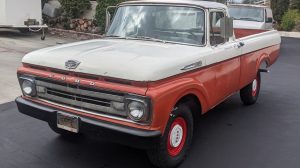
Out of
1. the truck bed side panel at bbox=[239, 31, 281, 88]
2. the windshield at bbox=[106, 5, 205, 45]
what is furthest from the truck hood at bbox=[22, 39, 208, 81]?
the truck bed side panel at bbox=[239, 31, 281, 88]

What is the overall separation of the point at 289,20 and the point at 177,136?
770 inches

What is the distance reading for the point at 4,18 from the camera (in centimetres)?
1402

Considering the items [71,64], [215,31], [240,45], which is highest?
[215,31]

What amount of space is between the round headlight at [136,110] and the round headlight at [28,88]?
1327 mm

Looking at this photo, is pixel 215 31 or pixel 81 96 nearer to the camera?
pixel 81 96

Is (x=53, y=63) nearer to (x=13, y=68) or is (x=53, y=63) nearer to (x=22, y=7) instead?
(x=13, y=68)

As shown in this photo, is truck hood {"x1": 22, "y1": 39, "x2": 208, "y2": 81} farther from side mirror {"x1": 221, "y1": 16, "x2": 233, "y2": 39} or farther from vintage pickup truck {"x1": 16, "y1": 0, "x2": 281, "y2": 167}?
side mirror {"x1": 221, "y1": 16, "x2": 233, "y2": 39}

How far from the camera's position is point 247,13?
580 inches

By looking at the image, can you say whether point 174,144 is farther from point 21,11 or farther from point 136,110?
point 21,11

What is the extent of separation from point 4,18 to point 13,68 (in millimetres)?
5047

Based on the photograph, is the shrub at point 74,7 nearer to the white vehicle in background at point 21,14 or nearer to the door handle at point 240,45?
the white vehicle in background at point 21,14

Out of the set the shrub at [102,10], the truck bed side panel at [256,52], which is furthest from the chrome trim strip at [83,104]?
the shrub at [102,10]

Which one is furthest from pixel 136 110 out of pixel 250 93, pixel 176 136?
pixel 250 93

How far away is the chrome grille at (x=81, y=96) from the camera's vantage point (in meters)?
4.21
